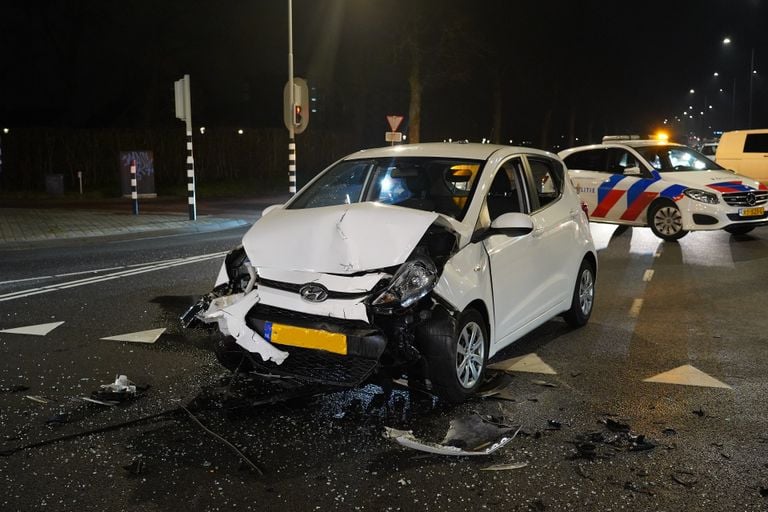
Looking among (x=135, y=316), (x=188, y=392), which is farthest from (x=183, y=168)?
(x=188, y=392)

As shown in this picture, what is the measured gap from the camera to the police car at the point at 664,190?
13.7m

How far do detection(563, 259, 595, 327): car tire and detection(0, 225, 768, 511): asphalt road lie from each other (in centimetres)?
14

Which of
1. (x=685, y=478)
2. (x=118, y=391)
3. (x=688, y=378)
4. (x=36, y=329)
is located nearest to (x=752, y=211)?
(x=688, y=378)

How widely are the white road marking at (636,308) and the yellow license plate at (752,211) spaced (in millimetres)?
5823

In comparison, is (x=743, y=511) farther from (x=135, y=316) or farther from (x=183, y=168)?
(x=183, y=168)

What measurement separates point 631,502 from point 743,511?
50cm

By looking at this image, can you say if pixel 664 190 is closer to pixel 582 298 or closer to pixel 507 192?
pixel 582 298

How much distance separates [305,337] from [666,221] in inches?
431

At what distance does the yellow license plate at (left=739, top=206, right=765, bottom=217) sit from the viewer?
44.7 ft

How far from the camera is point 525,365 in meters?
6.21

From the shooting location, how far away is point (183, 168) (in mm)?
33281

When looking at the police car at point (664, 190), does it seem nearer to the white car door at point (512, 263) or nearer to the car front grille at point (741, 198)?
the car front grille at point (741, 198)

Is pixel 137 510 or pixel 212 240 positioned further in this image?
pixel 212 240

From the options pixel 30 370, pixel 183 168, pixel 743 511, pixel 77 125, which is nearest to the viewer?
pixel 743 511
